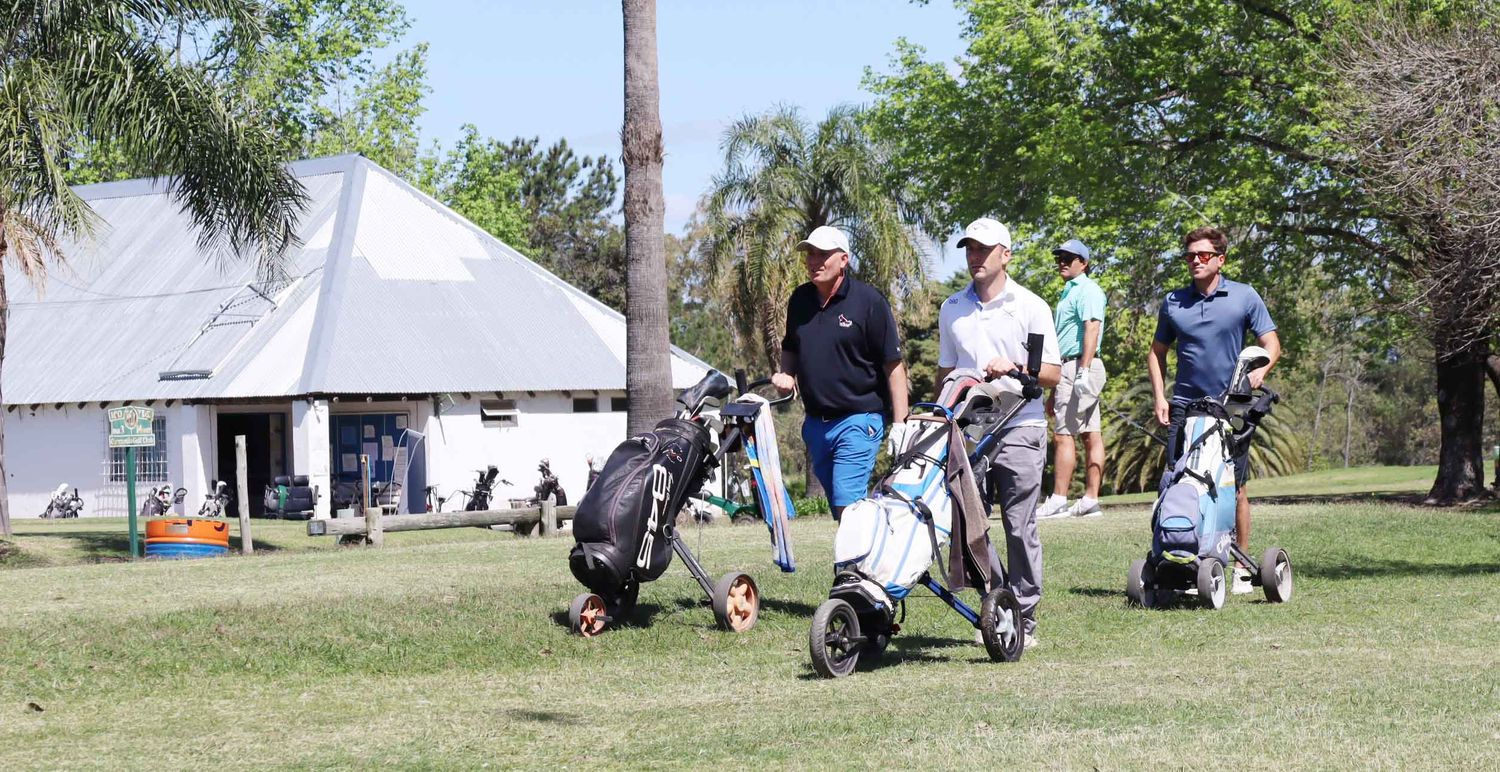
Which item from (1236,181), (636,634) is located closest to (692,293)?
(1236,181)

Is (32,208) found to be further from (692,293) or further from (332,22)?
(692,293)

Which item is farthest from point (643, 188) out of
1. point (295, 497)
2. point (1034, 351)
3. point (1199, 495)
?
point (295, 497)

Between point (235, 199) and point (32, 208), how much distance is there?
7.44 feet

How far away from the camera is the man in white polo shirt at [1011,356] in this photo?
8.28 m

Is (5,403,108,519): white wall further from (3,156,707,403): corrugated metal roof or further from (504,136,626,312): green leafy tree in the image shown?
(504,136,626,312): green leafy tree

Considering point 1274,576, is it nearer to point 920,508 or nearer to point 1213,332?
point 1213,332

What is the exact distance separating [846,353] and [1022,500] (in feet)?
3.79

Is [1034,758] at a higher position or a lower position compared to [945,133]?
lower

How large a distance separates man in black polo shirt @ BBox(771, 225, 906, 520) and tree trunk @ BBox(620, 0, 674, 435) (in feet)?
25.2

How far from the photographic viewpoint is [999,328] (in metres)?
8.34

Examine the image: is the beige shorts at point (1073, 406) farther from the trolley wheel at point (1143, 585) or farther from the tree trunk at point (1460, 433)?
the tree trunk at point (1460, 433)

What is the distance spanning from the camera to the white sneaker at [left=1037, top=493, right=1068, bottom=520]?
14.0m

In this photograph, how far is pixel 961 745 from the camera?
575 cm

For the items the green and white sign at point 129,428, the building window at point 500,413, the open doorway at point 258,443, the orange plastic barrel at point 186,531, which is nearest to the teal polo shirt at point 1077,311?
the orange plastic barrel at point 186,531
